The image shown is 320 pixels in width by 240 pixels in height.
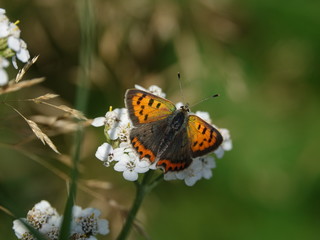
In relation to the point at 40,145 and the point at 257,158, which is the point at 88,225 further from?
the point at 257,158

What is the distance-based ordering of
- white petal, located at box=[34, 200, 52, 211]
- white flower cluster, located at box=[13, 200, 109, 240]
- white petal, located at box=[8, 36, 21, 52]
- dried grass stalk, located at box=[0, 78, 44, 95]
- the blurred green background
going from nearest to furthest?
dried grass stalk, located at box=[0, 78, 44, 95], white petal, located at box=[8, 36, 21, 52], white flower cluster, located at box=[13, 200, 109, 240], white petal, located at box=[34, 200, 52, 211], the blurred green background

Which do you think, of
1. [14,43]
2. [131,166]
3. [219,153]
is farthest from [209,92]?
[14,43]

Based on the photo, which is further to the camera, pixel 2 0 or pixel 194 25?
pixel 194 25

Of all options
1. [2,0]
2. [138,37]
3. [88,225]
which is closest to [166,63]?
[138,37]

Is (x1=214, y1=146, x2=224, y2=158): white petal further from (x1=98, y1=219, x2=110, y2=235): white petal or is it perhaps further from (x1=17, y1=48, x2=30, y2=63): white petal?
(x1=17, y1=48, x2=30, y2=63): white petal

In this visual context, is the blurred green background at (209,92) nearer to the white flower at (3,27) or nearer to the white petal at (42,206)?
the white petal at (42,206)

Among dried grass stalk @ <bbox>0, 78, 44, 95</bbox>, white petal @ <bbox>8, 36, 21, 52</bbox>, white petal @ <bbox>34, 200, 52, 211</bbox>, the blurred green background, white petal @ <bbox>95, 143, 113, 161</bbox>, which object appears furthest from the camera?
the blurred green background

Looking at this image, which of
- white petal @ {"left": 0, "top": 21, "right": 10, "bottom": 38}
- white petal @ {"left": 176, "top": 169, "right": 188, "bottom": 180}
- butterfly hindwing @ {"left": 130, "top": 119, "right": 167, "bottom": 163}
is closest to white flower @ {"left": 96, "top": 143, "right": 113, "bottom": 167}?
butterfly hindwing @ {"left": 130, "top": 119, "right": 167, "bottom": 163}
